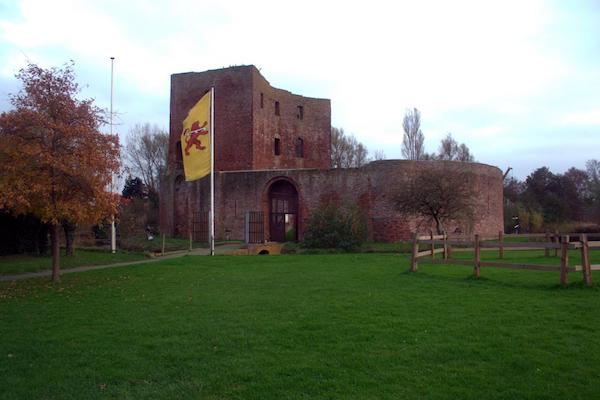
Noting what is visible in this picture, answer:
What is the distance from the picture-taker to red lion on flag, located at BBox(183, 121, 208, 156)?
897 inches

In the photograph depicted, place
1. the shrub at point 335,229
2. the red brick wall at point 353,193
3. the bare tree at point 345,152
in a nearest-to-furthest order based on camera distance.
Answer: the shrub at point 335,229 → the red brick wall at point 353,193 → the bare tree at point 345,152

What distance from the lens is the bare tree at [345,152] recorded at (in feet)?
189

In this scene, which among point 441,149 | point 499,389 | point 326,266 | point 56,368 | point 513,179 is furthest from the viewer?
point 513,179

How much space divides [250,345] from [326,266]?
9572 millimetres

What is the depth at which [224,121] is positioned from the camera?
3844cm

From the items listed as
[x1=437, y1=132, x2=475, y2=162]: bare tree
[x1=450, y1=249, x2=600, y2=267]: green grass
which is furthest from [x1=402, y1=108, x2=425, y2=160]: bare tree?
[x1=450, y1=249, x2=600, y2=267]: green grass

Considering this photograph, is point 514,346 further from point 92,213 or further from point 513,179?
point 513,179

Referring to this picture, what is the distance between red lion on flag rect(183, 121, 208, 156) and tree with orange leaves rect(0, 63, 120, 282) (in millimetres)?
9269

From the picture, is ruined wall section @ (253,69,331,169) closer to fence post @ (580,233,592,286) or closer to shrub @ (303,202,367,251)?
shrub @ (303,202,367,251)

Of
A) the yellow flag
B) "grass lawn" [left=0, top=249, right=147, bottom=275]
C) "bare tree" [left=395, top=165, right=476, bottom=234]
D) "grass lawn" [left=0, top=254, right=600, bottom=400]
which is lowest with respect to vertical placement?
"grass lawn" [left=0, top=254, right=600, bottom=400]

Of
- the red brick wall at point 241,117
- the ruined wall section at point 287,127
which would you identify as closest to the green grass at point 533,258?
the red brick wall at point 241,117

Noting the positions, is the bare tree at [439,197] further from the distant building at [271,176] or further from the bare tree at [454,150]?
the bare tree at [454,150]

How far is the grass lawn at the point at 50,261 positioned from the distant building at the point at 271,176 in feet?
22.5

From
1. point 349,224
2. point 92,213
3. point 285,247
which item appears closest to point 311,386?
point 92,213
